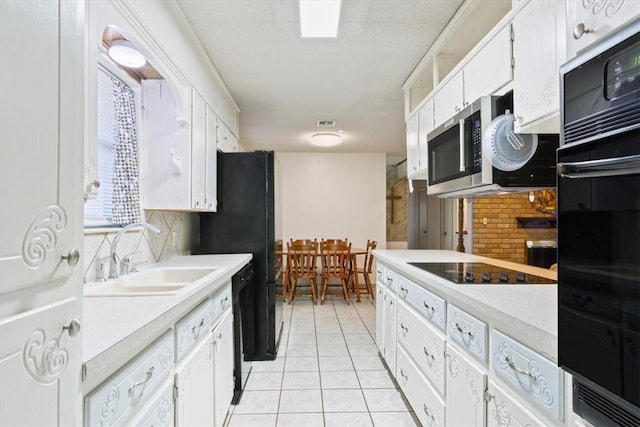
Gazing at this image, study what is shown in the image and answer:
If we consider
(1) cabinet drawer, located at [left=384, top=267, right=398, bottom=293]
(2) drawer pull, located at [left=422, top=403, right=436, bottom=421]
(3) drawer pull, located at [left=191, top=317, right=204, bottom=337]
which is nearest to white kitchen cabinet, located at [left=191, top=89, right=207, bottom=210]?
(3) drawer pull, located at [left=191, top=317, right=204, bottom=337]

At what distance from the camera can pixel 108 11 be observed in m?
1.38

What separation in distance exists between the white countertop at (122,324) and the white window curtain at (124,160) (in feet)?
2.70

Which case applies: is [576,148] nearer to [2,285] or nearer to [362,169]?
[2,285]

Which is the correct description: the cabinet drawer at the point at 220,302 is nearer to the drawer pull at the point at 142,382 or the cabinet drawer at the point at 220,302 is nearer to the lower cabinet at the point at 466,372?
the drawer pull at the point at 142,382

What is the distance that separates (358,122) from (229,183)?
84.4 inches

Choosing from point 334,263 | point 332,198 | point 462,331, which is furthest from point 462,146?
point 332,198

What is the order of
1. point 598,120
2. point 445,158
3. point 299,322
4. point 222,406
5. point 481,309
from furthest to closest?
point 299,322 < point 445,158 < point 222,406 < point 481,309 < point 598,120

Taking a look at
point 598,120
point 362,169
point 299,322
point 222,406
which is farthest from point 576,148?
point 362,169

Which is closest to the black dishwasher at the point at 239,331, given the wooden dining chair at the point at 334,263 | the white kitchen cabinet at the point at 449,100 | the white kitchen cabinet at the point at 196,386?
the white kitchen cabinet at the point at 196,386

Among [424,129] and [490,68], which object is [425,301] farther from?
[424,129]

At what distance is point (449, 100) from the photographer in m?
2.37

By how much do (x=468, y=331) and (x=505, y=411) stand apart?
12.5 inches

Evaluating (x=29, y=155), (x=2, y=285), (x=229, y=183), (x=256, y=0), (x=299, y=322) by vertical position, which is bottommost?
(x=299, y=322)

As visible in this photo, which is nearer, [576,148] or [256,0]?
[576,148]
